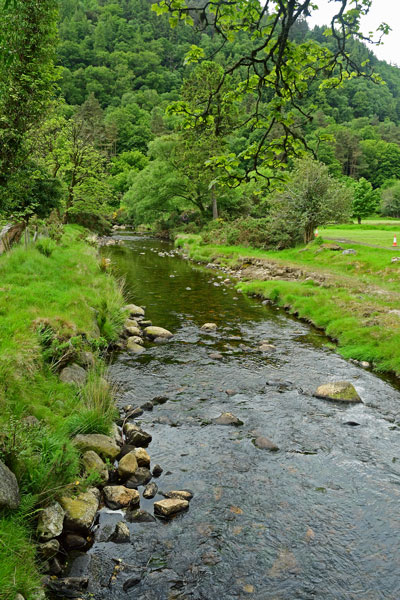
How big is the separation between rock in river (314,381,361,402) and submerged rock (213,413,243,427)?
2615mm

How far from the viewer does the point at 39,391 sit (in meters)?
7.27

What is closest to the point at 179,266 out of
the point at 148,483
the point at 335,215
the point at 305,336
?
the point at 335,215

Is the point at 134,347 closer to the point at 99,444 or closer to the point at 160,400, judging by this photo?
the point at 160,400

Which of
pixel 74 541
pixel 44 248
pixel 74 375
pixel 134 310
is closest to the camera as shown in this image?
pixel 74 541

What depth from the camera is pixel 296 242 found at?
3688cm

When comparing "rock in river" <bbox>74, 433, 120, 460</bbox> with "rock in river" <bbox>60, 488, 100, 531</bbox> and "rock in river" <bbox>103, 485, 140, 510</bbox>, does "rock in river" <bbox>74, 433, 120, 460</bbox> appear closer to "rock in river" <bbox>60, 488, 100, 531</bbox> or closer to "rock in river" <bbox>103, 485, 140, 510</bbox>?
"rock in river" <bbox>103, 485, 140, 510</bbox>

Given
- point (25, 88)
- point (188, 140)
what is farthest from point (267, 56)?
point (188, 140)

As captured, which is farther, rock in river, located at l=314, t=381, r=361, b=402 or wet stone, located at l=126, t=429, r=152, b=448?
rock in river, located at l=314, t=381, r=361, b=402

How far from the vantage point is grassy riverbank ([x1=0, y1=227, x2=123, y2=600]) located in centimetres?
459

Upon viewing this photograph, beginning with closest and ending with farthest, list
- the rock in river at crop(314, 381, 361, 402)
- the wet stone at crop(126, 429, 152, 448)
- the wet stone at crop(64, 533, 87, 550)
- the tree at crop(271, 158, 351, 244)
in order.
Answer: the wet stone at crop(64, 533, 87, 550) → the wet stone at crop(126, 429, 152, 448) → the rock in river at crop(314, 381, 361, 402) → the tree at crop(271, 158, 351, 244)

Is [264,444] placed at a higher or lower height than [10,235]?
lower

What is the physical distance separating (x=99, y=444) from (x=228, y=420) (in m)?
2.91

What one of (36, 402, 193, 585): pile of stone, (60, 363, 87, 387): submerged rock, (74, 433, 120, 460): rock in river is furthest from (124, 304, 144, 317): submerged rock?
(74, 433, 120, 460): rock in river

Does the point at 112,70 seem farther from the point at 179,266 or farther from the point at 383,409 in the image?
Answer: the point at 383,409
